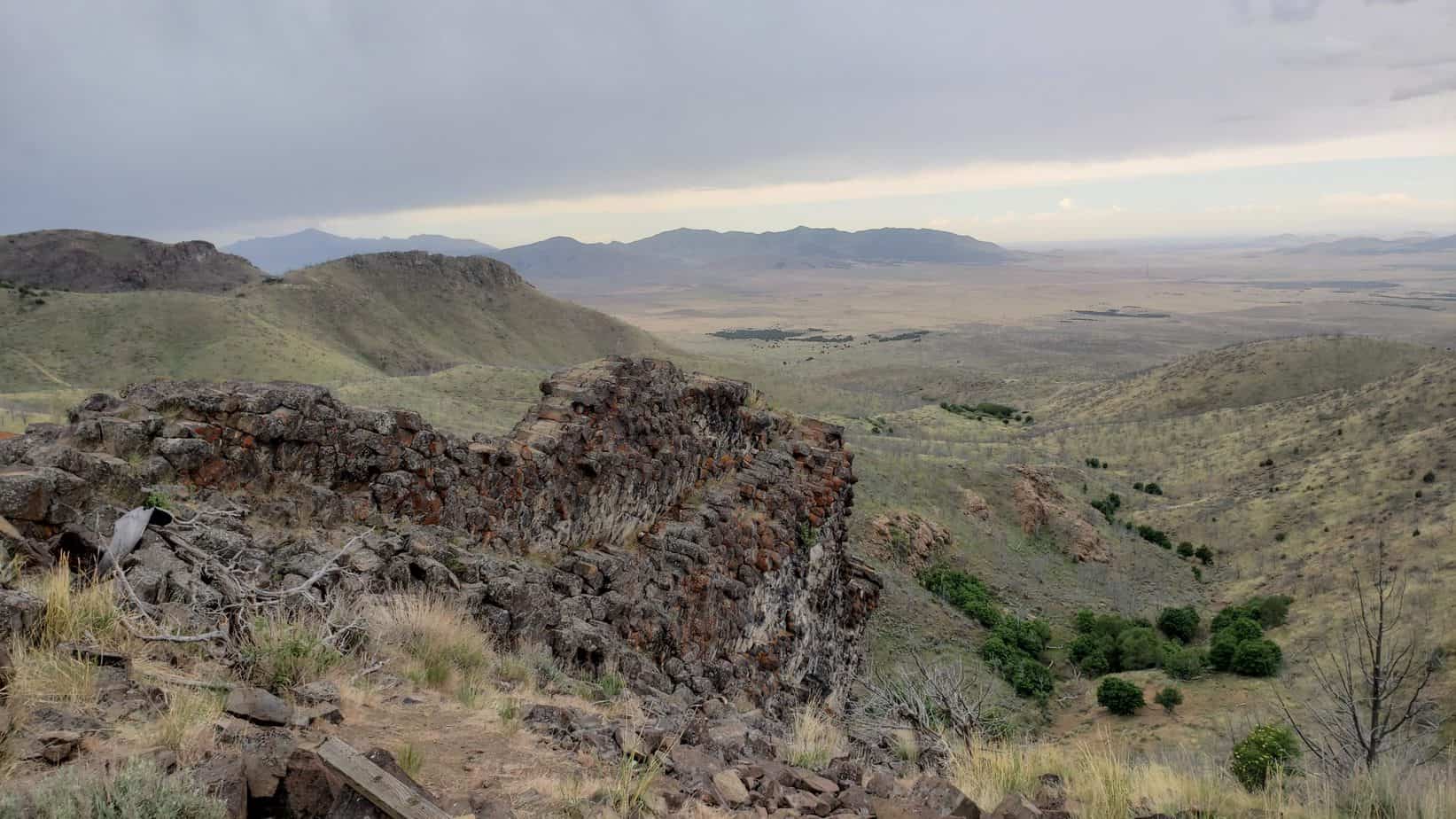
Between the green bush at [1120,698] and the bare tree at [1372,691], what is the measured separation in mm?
2794

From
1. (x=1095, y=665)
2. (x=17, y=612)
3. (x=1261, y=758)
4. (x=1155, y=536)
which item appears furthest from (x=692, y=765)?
(x=1155, y=536)

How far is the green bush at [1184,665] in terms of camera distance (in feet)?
65.0

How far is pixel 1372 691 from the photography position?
10.2 m

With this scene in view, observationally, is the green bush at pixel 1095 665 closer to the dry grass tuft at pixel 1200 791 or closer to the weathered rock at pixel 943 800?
the dry grass tuft at pixel 1200 791

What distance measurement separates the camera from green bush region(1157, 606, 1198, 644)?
24.0m

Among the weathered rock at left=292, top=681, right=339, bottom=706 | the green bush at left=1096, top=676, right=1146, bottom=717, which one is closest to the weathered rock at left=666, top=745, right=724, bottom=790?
the weathered rock at left=292, top=681, right=339, bottom=706

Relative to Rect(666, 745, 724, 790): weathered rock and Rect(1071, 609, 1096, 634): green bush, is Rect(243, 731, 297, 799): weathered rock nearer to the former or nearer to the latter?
Rect(666, 745, 724, 790): weathered rock

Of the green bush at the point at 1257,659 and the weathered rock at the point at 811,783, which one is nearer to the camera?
the weathered rock at the point at 811,783

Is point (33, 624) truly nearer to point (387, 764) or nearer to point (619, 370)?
point (387, 764)

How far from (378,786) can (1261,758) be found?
7412 mm

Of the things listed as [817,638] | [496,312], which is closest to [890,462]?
[817,638]

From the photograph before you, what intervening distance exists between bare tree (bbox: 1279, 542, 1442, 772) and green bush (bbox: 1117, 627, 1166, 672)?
3.39 meters

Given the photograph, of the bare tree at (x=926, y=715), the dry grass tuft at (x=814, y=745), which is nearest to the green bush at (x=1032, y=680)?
the bare tree at (x=926, y=715)

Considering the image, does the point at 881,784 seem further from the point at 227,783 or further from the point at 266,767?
the point at 227,783
